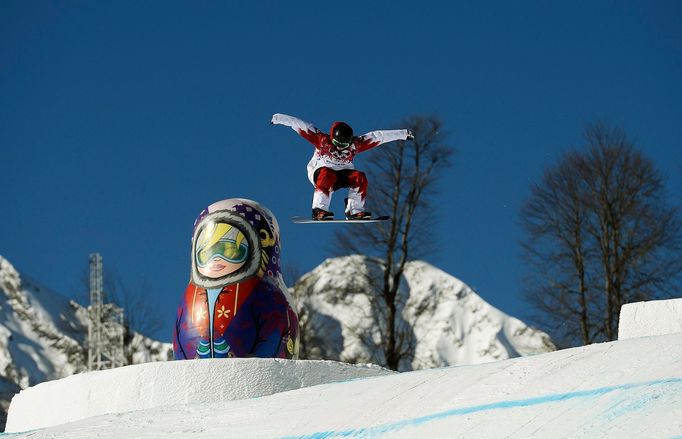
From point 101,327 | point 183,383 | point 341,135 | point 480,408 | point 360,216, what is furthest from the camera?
point 101,327

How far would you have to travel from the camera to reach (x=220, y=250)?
15.2m

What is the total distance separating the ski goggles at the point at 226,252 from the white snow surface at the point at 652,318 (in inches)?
177

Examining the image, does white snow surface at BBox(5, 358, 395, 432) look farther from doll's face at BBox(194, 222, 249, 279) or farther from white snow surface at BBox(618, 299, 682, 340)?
white snow surface at BBox(618, 299, 682, 340)

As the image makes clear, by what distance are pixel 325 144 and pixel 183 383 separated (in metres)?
3.33

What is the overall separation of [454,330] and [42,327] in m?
33.2

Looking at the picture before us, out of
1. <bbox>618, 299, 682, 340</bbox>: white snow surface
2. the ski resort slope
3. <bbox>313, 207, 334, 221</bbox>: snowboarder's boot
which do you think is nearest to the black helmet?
<bbox>313, 207, 334, 221</bbox>: snowboarder's boot

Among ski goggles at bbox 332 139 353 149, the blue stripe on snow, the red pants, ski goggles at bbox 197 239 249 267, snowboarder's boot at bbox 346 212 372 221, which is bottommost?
the blue stripe on snow

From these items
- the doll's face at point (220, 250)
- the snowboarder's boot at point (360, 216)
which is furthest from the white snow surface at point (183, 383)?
the snowboarder's boot at point (360, 216)

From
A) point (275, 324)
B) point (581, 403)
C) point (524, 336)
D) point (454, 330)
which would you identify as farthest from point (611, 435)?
point (454, 330)

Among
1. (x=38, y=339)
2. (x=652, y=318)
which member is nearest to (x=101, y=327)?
(x=38, y=339)

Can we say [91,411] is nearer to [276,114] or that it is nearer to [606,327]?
[276,114]

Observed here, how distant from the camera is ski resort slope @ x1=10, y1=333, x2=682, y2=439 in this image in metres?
8.65

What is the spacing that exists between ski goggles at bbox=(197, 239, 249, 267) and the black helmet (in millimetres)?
1634

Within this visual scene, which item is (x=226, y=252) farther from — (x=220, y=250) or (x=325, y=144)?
(x=325, y=144)
